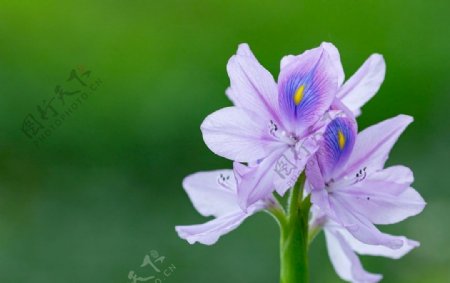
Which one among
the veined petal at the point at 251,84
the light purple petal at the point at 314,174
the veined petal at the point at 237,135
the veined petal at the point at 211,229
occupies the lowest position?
the veined petal at the point at 211,229

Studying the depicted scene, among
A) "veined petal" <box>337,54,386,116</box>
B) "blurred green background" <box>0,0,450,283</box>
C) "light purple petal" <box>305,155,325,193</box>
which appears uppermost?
"veined petal" <box>337,54,386,116</box>

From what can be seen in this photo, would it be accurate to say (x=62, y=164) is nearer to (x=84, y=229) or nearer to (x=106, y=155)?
(x=106, y=155)

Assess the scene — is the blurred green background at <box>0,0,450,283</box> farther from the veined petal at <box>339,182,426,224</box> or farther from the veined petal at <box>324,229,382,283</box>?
the veined petal at <box>339,182,426,224</box>

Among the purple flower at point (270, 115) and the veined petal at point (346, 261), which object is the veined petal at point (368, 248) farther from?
the purple flower at point (270, 115)

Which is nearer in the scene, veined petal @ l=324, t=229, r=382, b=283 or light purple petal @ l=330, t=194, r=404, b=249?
light purple petal @ l=330, t=194, r=404, b=249

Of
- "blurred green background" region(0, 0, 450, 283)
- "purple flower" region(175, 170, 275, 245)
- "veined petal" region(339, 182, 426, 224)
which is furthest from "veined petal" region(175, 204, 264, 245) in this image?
"blurred green background" region(0, 0, 450, 283)

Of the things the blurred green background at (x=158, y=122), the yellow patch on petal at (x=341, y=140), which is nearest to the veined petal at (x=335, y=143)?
the yellow patch on petal at (x=341, y=140)
